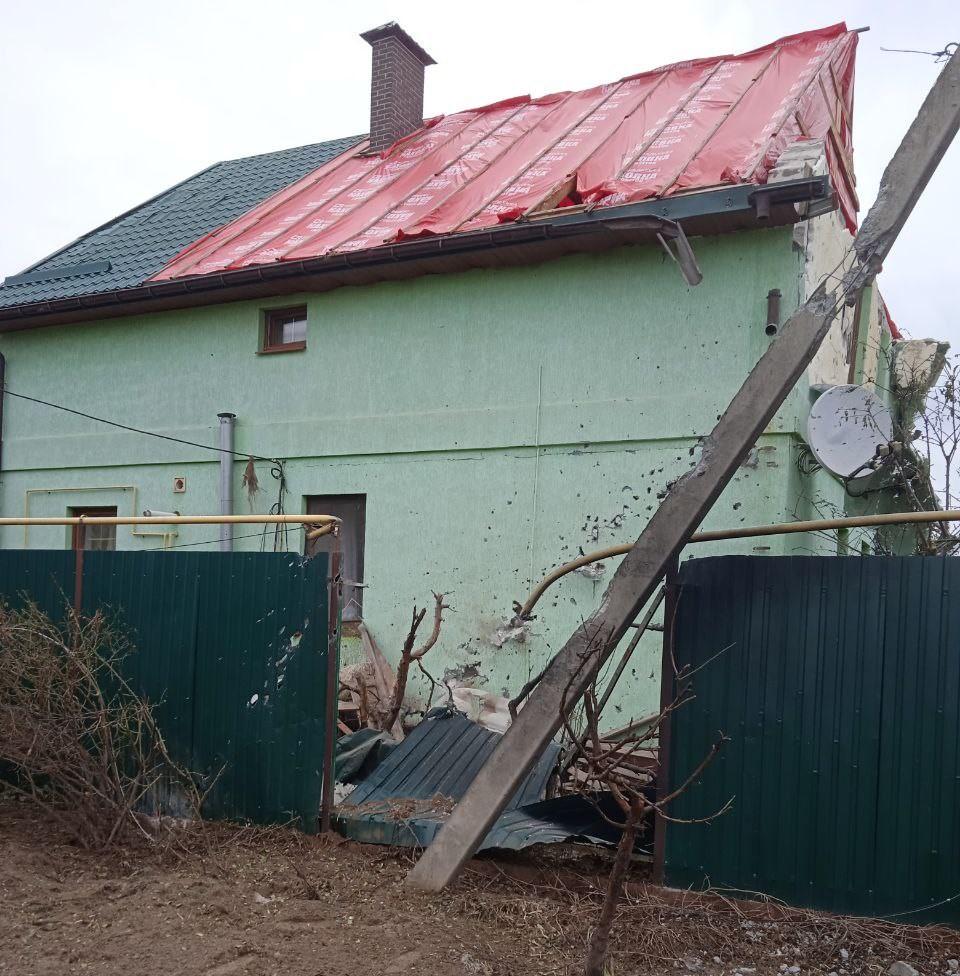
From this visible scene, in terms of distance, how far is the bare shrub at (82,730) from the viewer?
5785mm

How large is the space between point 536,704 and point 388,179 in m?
9.25

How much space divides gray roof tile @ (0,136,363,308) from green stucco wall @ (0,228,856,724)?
3.56 feet

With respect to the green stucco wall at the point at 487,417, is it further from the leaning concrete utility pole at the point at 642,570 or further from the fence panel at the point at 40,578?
the fence panel at the point at 40,578

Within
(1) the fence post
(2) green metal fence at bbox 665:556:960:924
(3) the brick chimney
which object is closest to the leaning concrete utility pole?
(2) green metal fence at bbox 665:556:960:924

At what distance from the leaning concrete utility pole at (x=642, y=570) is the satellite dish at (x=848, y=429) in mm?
2649

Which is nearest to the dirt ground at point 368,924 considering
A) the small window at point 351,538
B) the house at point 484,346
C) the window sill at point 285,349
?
the house at point 484,346

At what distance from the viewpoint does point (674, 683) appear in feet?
17.4

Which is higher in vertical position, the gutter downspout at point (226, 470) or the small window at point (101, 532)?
the gutter downspout at point (226, 470)

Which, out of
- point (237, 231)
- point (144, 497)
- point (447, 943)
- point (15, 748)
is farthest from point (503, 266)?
point (447, 943)

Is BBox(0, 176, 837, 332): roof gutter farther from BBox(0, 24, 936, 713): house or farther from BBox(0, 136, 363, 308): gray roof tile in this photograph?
BBox(0, 136, 363, 308): gray roof tile

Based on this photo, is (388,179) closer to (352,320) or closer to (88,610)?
(352,320)

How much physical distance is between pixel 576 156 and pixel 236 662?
23.6ft

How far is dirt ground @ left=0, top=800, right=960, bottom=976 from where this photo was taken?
4.35 metres

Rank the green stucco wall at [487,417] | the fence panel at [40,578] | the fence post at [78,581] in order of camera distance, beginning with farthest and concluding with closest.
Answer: the green stucco wall at [487,417], the fence panel at [40,578], the fence post at [78,581]
